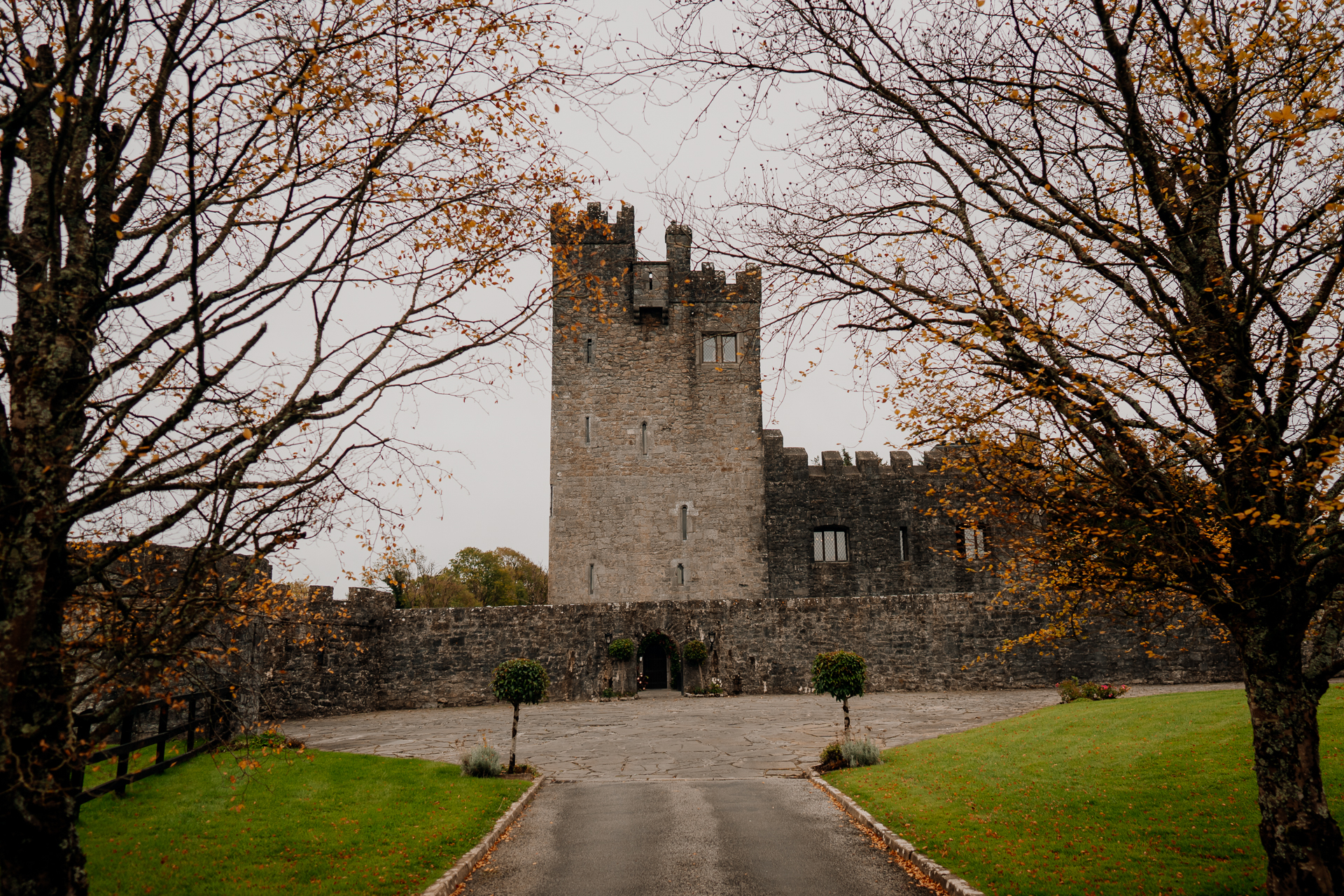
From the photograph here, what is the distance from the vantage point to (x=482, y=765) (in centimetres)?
1205

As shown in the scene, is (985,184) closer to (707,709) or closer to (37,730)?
(37,730)

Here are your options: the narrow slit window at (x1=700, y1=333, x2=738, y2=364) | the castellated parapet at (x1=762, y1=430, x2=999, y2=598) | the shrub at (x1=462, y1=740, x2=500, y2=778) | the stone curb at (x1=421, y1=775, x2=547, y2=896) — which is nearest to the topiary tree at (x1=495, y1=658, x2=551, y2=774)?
the shrub at (x1=462, y1=740, x2=500, y2=778)

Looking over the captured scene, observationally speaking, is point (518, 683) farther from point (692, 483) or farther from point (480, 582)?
point (480, 582)

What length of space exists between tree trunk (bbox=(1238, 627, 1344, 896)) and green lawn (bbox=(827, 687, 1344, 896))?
108cm

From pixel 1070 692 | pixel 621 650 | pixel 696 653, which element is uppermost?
pixel 621 650

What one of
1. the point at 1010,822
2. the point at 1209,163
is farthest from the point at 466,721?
the point at 1209,163

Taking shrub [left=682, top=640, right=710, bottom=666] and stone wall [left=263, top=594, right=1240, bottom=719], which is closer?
stone wall [left=263, top=594, right=1240, bottom=719]

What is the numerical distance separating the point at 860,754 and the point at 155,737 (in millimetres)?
10318

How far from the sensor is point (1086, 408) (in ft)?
19.6

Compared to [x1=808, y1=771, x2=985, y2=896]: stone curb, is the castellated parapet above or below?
above

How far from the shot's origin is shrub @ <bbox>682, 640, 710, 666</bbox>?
23.6 m

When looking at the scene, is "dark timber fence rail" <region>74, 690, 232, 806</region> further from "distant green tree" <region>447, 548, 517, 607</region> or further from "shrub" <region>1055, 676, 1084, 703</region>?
"distant green tree" <region>447, 548, 517, 607</region>

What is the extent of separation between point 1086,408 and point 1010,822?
5.37m

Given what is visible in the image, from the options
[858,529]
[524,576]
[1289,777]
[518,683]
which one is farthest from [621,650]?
[524,576]
